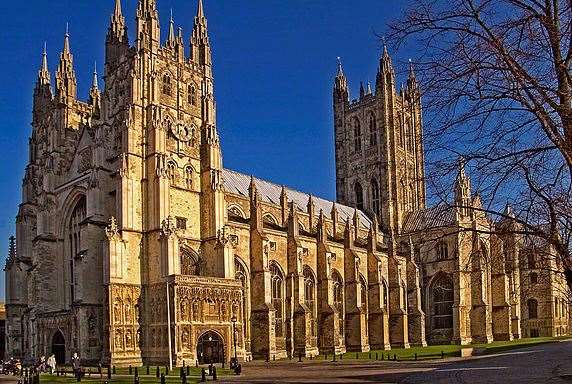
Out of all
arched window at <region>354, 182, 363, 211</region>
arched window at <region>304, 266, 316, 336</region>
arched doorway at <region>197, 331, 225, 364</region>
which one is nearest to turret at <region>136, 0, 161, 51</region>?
arched doorway at <region>197, 331, 225, 364</region>

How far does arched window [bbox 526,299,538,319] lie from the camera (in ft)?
317

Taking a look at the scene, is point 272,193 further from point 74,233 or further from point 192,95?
point 74,233

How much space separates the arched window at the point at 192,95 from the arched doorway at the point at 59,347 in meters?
24.7

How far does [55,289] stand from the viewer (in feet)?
212

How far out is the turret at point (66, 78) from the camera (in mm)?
70750

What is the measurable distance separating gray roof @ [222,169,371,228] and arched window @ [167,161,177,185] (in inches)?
485

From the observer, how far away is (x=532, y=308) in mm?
97312

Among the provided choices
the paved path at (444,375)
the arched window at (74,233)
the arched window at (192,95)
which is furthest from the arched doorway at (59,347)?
the arched window at (192,95)

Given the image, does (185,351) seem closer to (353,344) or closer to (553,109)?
(353,344)

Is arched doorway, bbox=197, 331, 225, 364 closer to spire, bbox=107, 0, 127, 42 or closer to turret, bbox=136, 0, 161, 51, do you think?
turret, bbox=136, 0, 161, 51

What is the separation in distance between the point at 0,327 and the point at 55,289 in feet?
91.5

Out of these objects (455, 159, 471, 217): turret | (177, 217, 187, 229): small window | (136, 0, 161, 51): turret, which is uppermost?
(136, 0, 161, 51): turret

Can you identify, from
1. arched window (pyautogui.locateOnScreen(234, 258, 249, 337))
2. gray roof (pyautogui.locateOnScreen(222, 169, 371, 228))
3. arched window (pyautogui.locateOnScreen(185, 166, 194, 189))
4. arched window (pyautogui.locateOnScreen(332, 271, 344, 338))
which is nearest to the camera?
arched window (pyautogui.locateOnScreen(185, 166, 194, 189))

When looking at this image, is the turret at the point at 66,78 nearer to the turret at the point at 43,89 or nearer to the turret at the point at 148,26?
the turret at the point at 43,89
